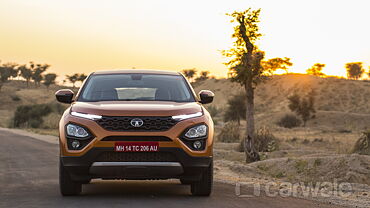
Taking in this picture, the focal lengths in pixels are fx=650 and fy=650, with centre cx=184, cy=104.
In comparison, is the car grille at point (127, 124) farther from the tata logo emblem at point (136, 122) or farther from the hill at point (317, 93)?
the hill at point (317, 93)

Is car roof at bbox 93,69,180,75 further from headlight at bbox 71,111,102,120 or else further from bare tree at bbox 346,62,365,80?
bare tree at bbox 346,62,365,80

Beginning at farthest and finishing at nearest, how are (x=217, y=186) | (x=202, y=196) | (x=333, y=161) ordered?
1. (x=333, y=161)
2. (x=217, y=186)
3. (x=202, y=196)

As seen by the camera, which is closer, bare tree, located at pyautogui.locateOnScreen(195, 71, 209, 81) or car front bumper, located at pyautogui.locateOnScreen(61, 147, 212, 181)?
car front bumper, located at pyautogui.locateOnScreen(61, 147, 212, 181)

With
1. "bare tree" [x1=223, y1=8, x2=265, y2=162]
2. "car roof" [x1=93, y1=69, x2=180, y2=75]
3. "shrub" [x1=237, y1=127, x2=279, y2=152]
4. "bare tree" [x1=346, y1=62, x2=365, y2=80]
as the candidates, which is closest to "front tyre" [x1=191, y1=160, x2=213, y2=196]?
"car roof" [x1=93, y1=69, x2=180, y2=75]

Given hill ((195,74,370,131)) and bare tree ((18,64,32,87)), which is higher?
bare tree ((18,64,32,87))

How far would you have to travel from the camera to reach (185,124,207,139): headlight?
923 centimetres

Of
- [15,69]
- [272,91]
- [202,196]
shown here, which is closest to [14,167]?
[202,196]

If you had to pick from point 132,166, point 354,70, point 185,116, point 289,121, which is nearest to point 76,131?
point 132,166

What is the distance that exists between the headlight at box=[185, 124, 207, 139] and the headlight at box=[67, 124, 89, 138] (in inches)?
56.5

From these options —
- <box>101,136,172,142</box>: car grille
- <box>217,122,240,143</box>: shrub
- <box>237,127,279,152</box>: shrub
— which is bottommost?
<box>217,122,240,143</box>: shrub

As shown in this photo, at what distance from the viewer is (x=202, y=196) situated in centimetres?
1005

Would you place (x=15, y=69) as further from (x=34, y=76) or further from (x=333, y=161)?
(x=333, y=161)

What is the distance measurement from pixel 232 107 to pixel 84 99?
56.0 meters

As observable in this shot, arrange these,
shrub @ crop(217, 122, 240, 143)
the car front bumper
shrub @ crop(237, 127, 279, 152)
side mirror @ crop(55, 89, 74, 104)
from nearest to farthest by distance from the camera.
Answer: the car front bumper, side mirror @ crop(55, 89, 74, 104), shrub @ crop(237, 127, 279, 152), shrub @ crop(217, 122, 240, 143)
